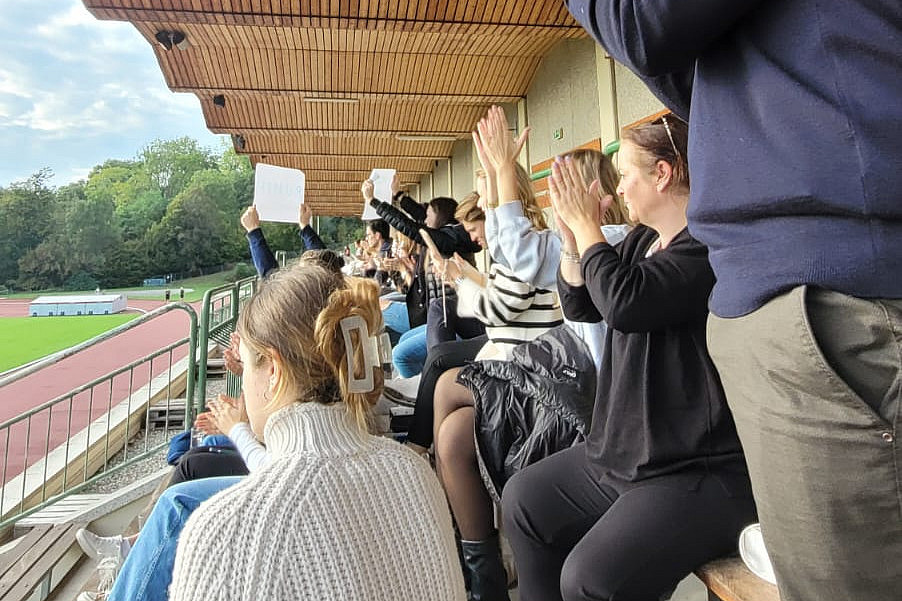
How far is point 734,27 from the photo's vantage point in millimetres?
810

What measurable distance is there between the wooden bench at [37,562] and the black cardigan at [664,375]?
331 centimetres

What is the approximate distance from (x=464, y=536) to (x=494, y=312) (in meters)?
0.82

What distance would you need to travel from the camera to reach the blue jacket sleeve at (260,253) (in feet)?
11.5

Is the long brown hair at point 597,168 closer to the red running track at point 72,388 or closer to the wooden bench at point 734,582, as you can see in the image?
the wooden bench at point 734,582

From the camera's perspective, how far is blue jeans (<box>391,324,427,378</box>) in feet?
12.4

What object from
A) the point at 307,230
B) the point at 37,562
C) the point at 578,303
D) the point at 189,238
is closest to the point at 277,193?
the point at 307,230

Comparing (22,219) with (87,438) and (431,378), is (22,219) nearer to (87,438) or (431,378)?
(87,438)

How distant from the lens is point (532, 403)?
1849 mm

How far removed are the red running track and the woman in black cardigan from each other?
12.6 ft

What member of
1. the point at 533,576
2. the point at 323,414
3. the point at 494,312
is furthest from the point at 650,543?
the point at 494,312

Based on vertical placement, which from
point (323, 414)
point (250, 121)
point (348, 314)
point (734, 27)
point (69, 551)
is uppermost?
point (250, 121)

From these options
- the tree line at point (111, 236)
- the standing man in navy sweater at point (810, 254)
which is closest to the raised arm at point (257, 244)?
the standing man in navy sweater at point (810, 254)

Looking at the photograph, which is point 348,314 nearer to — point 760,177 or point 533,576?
point 760,177

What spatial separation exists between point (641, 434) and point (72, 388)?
21285 millimetres
